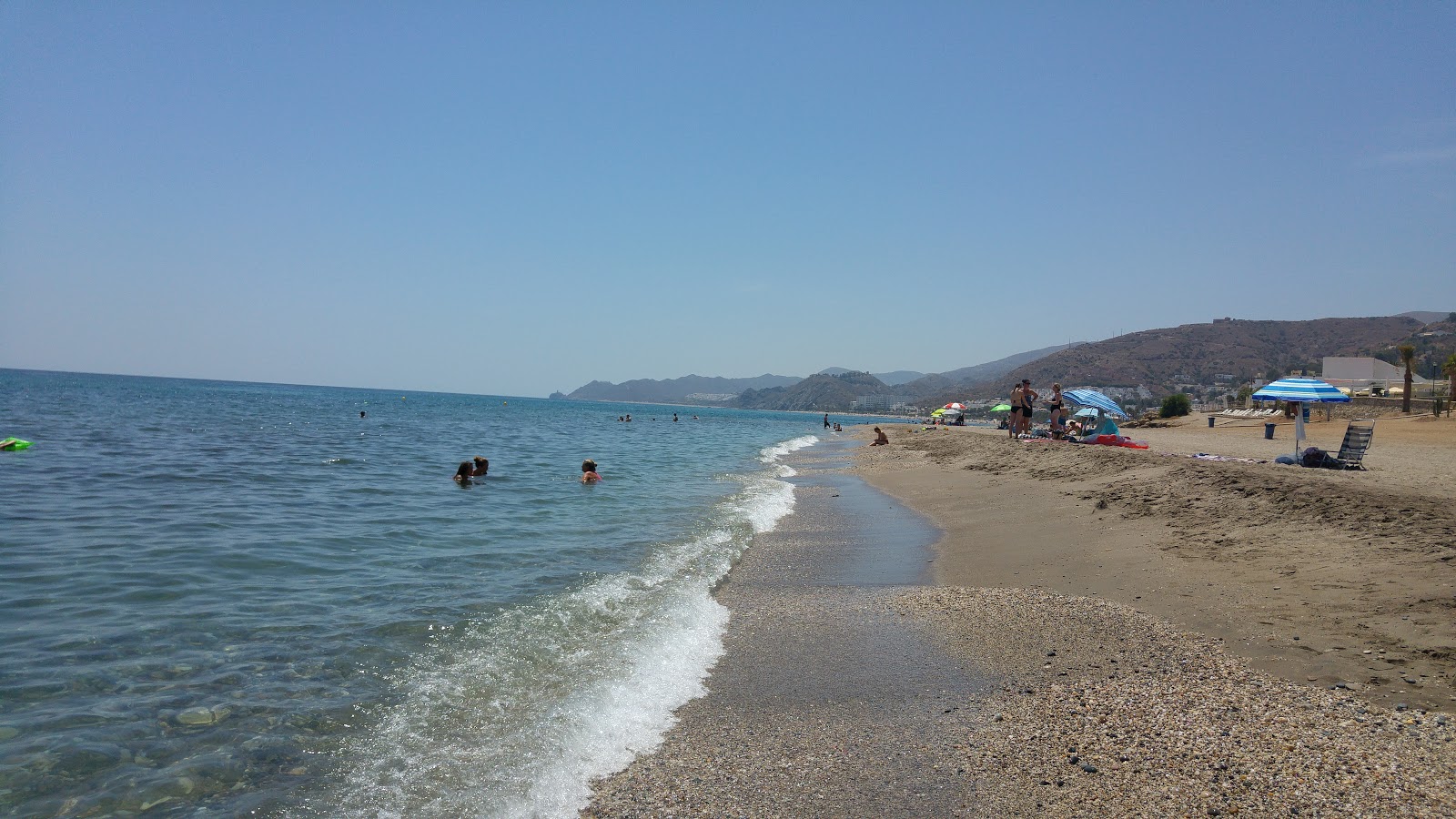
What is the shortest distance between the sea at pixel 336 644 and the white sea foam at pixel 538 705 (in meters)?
0.02

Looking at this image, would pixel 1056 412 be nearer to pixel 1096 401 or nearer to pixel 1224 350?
pixel 1096 401

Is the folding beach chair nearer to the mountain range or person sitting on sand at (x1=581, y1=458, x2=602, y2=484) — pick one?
person sitting on sand at (x1=581, y1=458, x2=602, y2=484)

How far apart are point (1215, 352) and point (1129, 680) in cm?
14943

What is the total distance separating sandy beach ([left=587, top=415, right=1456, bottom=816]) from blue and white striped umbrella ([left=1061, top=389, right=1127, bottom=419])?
13.3m

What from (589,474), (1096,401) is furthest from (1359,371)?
(589,474)

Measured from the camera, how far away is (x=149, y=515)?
1053 cm

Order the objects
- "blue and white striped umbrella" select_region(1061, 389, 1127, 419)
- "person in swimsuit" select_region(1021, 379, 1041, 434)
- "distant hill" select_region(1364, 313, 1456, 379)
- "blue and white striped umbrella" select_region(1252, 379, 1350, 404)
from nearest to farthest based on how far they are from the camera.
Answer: "blue and white striped umbrella" select_region(1252, 379, 1350, 404)
"blue and white striped umbrella" select_region(1061, 389, 1127, 419)
"person in swimsuit" select_region(1021, 379, 1041, 434)
"distant hill" select_region(1364, 313, 1456, 379)

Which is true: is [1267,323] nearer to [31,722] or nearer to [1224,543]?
[1224,543]

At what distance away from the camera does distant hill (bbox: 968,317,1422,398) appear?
11144 centimetres

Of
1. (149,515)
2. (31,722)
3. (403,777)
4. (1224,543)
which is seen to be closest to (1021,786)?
(403,777)

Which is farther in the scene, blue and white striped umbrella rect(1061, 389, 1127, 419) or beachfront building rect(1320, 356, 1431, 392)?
beachfront building rect(1320, 356, 1431, 392)

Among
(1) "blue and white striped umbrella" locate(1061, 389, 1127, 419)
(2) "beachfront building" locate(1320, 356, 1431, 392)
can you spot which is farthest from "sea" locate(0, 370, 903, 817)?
(2) "beachfront building" locate(1320, 356, 1431, 392)

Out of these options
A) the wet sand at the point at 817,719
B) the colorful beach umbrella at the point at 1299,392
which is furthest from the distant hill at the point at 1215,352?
the wet sand at the point at 817,719

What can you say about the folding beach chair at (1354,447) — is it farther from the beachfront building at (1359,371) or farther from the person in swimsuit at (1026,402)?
the beachfront building at (1359,371)
